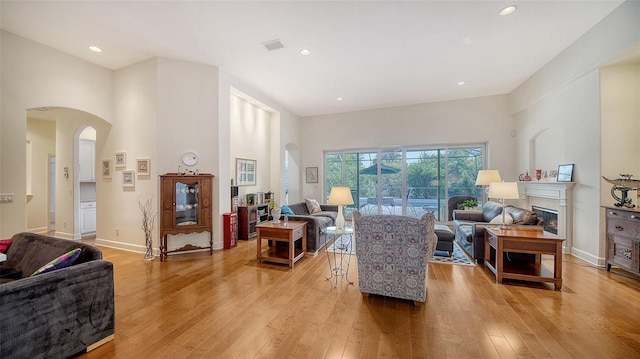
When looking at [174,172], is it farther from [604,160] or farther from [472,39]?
[604,160]

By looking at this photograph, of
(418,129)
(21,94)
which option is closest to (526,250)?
(418,129)

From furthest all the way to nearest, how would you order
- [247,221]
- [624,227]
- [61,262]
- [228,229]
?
[247,221], [228,229], [624,227], [61,262]

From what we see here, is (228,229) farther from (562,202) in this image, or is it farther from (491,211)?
(562,202)

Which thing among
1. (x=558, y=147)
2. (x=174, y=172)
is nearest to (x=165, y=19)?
(x=174, y=172)

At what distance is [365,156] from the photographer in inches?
292

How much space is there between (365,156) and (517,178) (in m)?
3.78

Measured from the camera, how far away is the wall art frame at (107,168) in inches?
182

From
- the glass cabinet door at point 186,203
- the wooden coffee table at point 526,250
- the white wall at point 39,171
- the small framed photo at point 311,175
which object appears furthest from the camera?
the small framed photo at point 311,175

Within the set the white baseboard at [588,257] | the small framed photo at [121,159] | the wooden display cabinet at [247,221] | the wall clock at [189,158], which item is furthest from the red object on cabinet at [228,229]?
the white baseboard at [588,257]

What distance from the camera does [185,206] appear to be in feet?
14.0

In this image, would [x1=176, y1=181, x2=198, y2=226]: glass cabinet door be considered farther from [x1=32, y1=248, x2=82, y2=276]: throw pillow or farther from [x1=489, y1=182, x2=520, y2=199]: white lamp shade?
[x1=489, y1=182, x2=520, y2=199]: white lamp shade

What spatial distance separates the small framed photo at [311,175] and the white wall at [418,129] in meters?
0.12

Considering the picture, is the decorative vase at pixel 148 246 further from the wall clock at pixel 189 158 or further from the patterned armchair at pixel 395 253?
the patterned armchair at pixel 395 253

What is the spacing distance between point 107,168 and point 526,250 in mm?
6927
